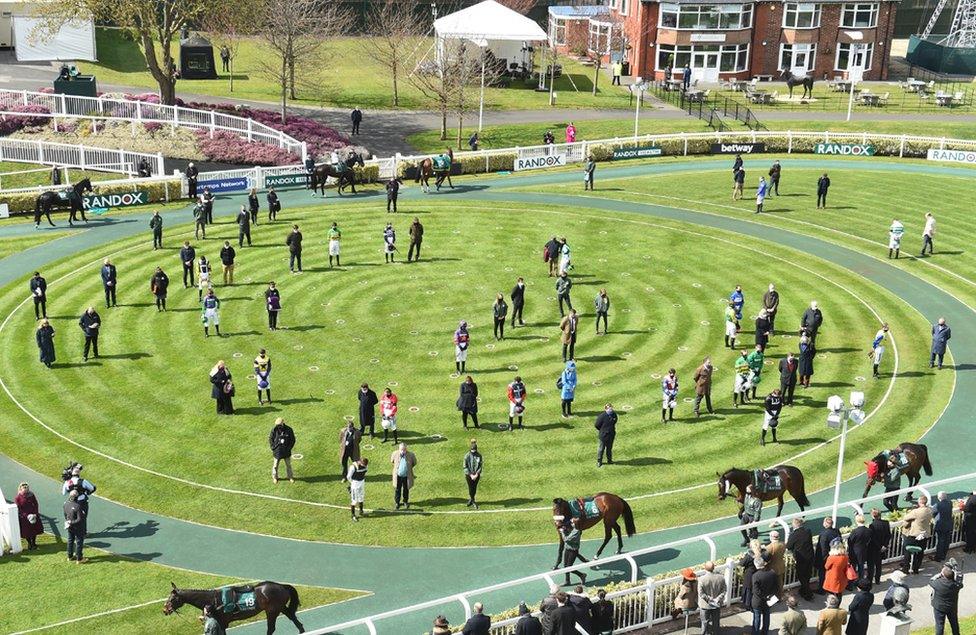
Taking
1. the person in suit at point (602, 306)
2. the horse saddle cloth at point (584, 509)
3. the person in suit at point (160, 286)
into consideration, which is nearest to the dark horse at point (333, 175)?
the person in suit at point (160, 286)

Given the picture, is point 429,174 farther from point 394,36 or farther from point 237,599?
point 237,599

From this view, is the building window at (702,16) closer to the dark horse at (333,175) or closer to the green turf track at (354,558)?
the dark horse at (333,175)

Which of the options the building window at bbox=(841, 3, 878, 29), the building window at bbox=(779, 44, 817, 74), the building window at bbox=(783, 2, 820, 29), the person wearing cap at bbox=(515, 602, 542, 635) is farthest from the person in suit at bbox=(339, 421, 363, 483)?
the building window at bbox=(841, 3, 878, 29)

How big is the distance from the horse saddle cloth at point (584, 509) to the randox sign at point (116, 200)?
113ft

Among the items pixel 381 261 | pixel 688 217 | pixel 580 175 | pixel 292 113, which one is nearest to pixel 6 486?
pixel 381 261

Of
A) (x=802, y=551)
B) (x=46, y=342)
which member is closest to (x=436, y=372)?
(x=46, y=342)

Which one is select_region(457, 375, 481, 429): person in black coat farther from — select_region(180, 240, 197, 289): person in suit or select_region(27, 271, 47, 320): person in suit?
select_region(27, 271, 47, 320): person in suit

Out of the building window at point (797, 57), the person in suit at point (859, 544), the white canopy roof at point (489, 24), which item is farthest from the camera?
the building window at point (797, 57)

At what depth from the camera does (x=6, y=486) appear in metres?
24.9

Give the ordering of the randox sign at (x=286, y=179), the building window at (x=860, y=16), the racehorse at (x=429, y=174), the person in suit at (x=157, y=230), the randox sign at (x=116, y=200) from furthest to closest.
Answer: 1. the building window at (x=860, y=16)
2. the randox sign at (x=286, y=179)
3. the racehorse at (x=429, y=174)
4. the randox sign at (x=116, y=200)
5. the person in suit at (x=157, y=230)

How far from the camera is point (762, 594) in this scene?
18.2m

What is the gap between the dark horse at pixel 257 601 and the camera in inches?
704

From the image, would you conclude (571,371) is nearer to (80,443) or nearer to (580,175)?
(80,443)

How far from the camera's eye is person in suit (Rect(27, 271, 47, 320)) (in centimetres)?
3447
